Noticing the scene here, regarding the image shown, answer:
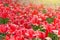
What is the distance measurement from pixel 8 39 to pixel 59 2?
860 centimetres

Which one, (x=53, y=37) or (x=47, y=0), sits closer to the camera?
(x=53, y=37)

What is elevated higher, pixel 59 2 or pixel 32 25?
pixel 32 25

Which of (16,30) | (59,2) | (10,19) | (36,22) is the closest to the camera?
(16,30)

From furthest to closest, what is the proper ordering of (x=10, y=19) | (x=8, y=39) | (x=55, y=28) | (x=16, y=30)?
(x=10, y=19) → (x=55, y=28) → (x=16, y=30) → (x=8, y=39)

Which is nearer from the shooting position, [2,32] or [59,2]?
[2,32]

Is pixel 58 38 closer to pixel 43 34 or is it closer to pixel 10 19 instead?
pixel 43 34

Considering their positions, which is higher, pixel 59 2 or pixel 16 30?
pixel 16 30

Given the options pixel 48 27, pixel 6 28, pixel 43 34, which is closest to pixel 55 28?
pixel 48 27

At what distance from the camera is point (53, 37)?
5.69m

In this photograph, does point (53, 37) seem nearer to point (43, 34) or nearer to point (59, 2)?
point (43, 34)

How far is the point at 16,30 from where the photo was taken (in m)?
5.46

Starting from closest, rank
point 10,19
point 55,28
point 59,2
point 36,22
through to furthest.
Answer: point 55,28
point 36,22
point 10,19
point 59,2

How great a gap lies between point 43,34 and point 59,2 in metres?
8.20

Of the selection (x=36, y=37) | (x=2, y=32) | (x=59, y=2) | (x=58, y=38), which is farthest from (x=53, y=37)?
(x=59, y=2)
